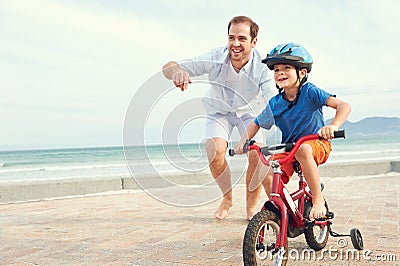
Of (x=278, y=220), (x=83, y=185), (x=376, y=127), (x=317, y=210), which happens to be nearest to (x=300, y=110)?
(x=317, y=210)

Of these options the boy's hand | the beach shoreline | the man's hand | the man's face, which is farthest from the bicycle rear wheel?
the beach shoreline

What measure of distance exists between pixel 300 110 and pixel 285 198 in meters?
0.63

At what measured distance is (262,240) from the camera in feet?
7.86

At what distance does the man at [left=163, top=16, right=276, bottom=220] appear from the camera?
12.4 feet

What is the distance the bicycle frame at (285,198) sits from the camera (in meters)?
2.39

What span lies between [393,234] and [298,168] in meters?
1.15

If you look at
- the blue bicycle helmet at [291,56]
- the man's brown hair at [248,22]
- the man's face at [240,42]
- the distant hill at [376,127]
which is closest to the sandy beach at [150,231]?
the blue bicycle helmet at [291,56]

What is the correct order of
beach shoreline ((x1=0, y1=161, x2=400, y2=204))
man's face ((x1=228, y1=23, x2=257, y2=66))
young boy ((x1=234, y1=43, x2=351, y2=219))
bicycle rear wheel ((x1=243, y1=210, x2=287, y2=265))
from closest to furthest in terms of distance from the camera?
bicycle rear wheel ((x1=243, y1=210, x2=287, y2=265)) < young boy ((x1=234, y1=43, x2=351, y2=219)) < man's face ((x1=228, y1=23, x2=257, y2=66)) < beach shoreline ((x1=0, y1=161, x2=400, y2=204))

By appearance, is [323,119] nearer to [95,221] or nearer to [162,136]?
[162,136]

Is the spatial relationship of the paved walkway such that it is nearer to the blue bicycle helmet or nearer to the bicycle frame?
the bicycle frame

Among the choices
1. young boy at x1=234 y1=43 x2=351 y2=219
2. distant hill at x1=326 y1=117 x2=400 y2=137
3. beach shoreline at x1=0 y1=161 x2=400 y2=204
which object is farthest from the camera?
distant hill at x1=326 y1=117 x2=400 y2=137

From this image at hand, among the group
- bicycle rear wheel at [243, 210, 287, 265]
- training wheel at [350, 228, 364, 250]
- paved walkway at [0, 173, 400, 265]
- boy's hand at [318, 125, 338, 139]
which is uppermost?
boy's hand at [318, 125, 338, 139]

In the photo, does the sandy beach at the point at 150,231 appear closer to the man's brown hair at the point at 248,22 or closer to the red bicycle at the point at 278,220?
the red bicycle at the point at 278,220

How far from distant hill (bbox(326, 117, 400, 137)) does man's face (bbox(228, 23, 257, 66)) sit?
5364 centimetres
